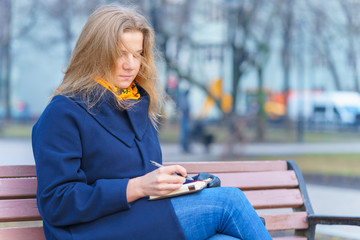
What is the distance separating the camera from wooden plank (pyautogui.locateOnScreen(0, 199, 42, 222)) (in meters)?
2.56

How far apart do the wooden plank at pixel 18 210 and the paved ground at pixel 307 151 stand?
131 inches

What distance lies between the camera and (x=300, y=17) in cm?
1505

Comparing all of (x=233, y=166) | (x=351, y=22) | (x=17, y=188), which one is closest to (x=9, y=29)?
(x=351, y=22)

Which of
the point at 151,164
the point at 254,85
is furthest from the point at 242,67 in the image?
the point at 151,164

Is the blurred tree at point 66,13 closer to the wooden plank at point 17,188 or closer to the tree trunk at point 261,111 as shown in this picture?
the tree trunk at point 261,111

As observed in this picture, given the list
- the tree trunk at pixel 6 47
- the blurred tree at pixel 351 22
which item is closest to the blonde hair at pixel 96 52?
the blurred tree at pixel 351 22

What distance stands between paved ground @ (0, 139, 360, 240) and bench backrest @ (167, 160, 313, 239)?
6.45ft

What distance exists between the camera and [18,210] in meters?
2.58

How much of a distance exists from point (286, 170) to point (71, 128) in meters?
1.65

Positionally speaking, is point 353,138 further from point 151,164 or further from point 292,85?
point 151,164

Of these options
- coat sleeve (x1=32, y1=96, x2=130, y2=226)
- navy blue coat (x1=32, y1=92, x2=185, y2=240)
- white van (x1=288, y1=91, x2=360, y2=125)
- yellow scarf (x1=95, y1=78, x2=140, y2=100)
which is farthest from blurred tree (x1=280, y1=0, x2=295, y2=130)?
coat sleeve (x1=32, y1=96, x2=130, y2=226)

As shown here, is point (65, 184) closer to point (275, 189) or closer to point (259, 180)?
point (259, 180)

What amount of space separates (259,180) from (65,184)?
1.44 m

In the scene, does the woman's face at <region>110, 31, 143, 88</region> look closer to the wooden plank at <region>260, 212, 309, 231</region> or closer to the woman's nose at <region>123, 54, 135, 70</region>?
the woman's nose at <region>123, 54, 135, 70</region>
